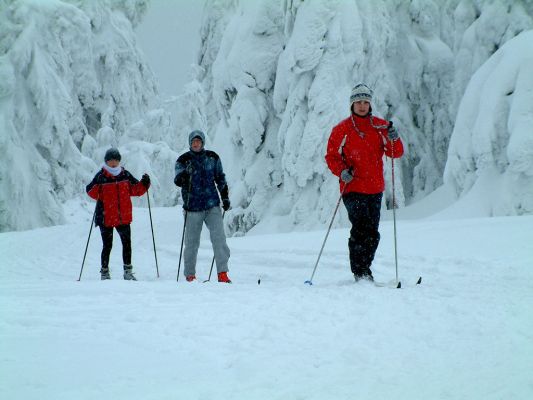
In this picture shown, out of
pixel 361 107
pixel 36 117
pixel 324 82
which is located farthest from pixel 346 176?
pixel 36 117

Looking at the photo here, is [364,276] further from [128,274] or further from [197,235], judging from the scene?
[128,274]

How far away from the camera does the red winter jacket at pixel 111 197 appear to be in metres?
5.99

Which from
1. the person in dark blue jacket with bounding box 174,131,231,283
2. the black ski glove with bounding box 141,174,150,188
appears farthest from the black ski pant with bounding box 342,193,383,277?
the black ski glove with bounding box 141,174,150,188

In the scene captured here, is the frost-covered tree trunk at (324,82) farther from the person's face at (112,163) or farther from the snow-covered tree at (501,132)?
the person's face at (112,163)

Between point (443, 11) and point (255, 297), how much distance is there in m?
22.1

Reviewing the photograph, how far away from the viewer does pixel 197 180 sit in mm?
5523

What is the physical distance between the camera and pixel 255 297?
361 centimetres

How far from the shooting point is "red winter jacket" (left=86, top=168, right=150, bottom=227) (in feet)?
19.6

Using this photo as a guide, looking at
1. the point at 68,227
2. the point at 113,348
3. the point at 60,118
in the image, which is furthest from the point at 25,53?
the point at 113,348

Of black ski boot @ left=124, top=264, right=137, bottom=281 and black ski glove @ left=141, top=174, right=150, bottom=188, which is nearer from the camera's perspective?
black ski boot @ left=124, top=264, right=137, bottom=281

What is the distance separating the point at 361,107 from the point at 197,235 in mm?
2348

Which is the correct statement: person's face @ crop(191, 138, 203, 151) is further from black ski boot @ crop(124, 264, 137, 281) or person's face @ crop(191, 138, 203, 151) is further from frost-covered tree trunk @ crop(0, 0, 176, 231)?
frost-covered tree trunk @ crop(0, 0, 176, 231)

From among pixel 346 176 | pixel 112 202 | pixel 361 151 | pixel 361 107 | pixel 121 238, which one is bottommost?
pixel 121 238

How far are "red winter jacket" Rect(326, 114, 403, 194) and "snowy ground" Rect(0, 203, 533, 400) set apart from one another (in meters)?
0.96
